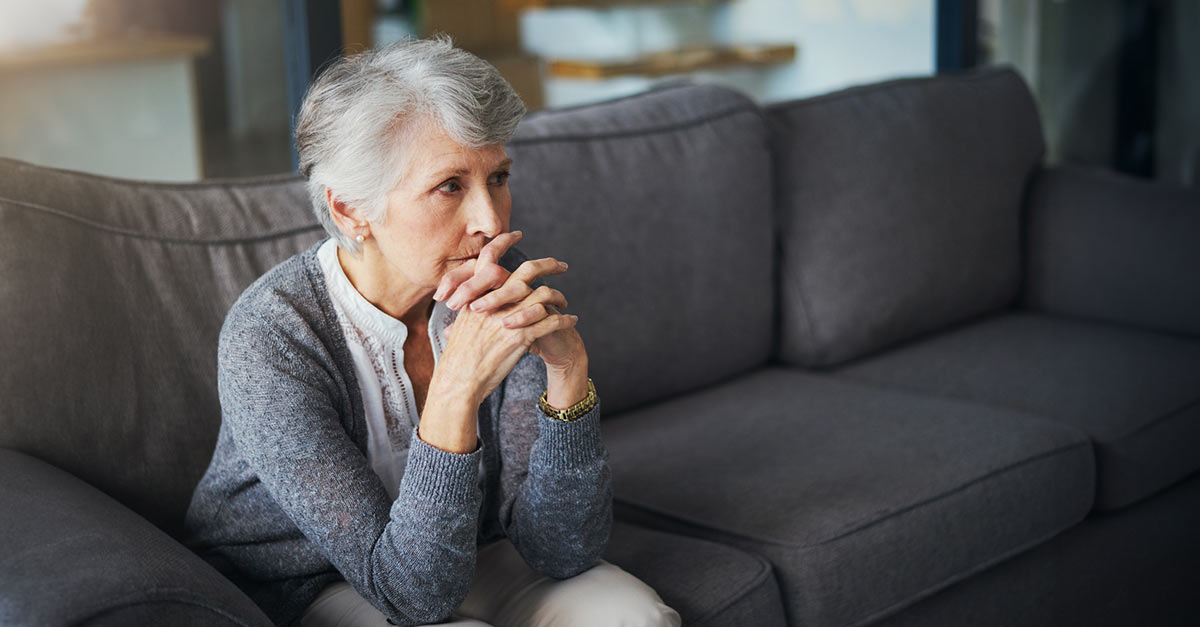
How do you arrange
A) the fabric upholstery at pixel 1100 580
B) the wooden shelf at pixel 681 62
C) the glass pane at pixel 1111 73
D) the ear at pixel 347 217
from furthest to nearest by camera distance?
the wooden shelf at pixel 681 62, the glass pane at pixel 1111 73, the fabric upholstery at pixel 1100 580, the ear at pixel 347 217

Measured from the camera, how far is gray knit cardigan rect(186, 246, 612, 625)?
117cm

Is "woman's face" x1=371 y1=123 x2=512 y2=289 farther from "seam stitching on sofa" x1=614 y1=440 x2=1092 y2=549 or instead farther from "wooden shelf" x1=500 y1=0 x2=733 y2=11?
"wooden shelf" x1=500 y1=0 x2=733 y2=11

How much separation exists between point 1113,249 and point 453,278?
1.75m

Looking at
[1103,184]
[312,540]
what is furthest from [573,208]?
[1103,184]

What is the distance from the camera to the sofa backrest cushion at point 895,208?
2.24 metres

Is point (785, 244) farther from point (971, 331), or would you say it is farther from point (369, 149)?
point (369, 149)

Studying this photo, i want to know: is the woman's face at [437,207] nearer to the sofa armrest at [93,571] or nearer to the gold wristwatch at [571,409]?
the gold wristwatch at [571,409]

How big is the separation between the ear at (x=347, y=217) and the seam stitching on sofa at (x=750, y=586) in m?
0.59

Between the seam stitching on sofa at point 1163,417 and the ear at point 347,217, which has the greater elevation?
the ear at point 347,217

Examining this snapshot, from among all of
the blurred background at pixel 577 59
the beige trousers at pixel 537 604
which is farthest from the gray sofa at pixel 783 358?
the blurred background at pixel 577 59

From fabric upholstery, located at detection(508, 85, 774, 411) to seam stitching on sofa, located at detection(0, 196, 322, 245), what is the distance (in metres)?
0.37

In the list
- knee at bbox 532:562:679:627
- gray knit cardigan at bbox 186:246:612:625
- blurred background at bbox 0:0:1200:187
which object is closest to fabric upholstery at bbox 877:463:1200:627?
→ knee at bbox 532:562:679:627

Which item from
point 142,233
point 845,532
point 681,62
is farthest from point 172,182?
point 681,62

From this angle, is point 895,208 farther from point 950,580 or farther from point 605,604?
point 605,604
